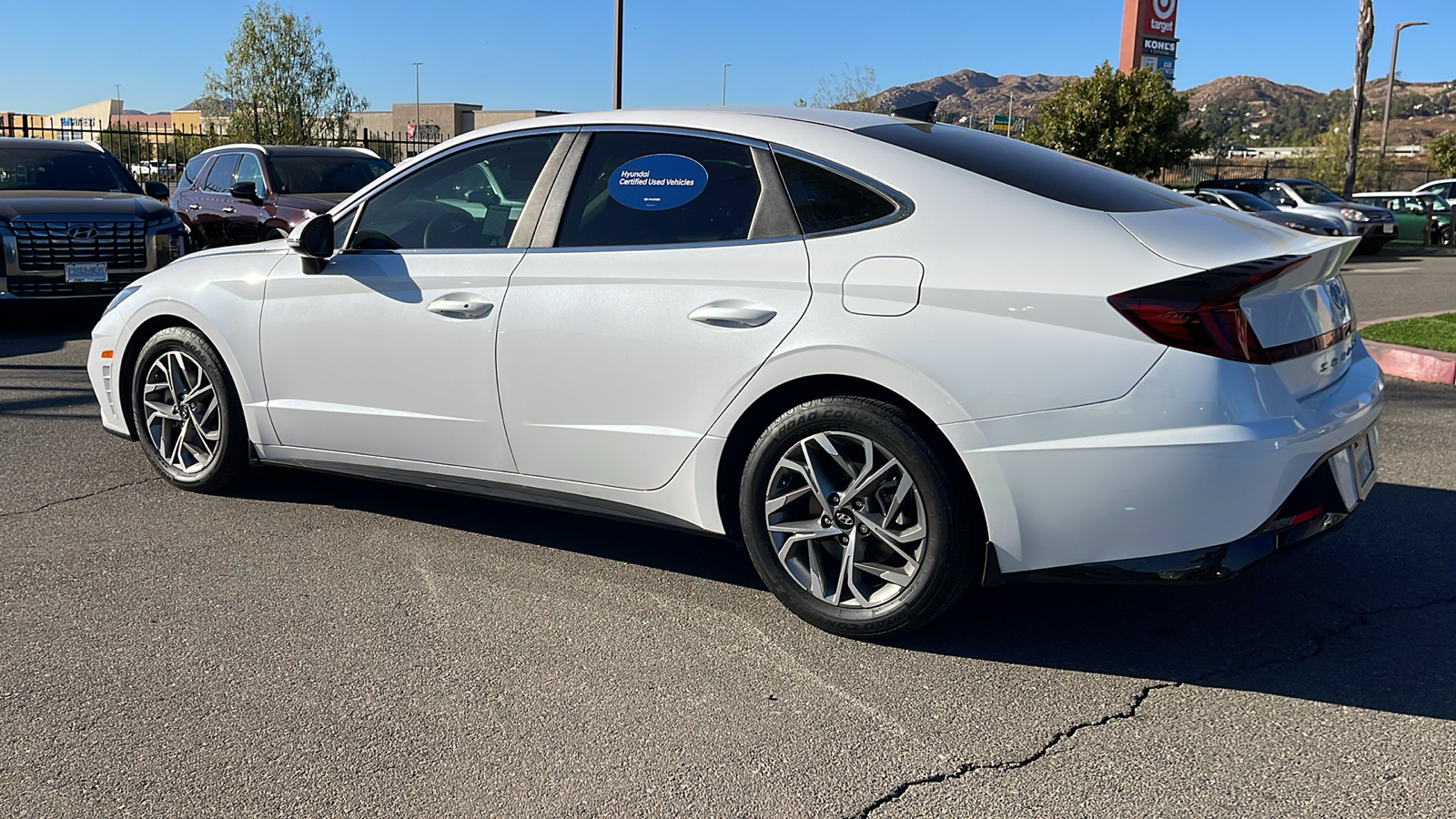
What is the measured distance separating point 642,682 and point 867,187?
1.62 metres

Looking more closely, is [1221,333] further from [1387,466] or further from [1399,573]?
[1387,466]

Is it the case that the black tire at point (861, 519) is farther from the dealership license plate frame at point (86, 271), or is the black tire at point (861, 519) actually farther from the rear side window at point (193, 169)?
the rear side window at point (193, 169)

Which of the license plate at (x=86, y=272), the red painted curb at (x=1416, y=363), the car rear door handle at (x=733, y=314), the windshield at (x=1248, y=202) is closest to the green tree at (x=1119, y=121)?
the windshield at (x=1248, y=202)

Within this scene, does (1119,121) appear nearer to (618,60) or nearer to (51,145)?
(618,60)

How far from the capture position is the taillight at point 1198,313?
9.90ft

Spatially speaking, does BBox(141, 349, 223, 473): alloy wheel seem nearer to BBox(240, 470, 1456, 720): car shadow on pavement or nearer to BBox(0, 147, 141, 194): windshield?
BBox(240, 470, 1456, 720): car shadow on pavement

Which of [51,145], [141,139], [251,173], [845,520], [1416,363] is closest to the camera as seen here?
[845,520]

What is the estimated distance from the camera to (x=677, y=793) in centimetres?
272

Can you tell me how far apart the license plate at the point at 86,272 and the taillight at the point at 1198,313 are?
9471 millimetres

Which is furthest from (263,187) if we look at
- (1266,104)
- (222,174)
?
(1266,104)

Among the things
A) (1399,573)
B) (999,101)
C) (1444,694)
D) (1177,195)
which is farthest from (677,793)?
(999,101)

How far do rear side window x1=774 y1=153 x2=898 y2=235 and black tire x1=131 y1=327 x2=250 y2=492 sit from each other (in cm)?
268

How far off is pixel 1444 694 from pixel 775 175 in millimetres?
2433

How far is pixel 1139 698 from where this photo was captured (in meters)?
3.21
